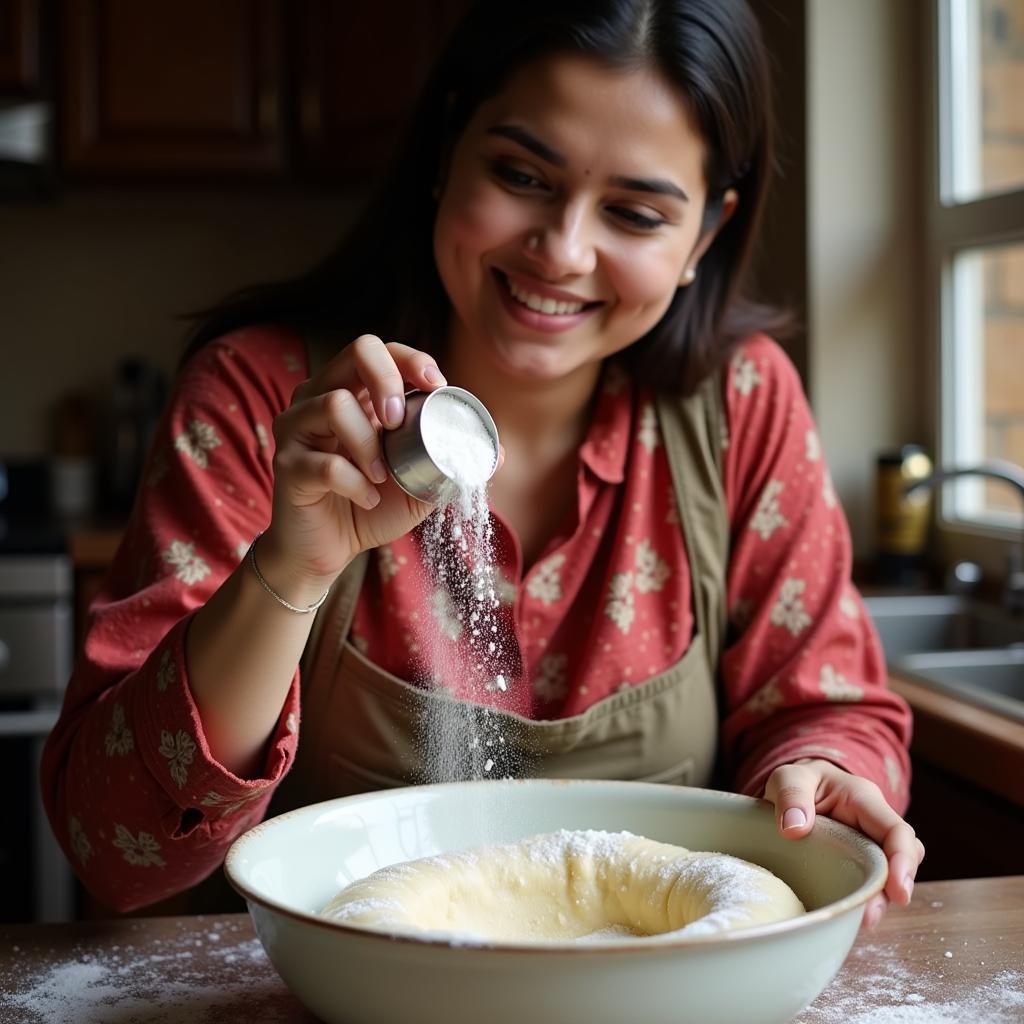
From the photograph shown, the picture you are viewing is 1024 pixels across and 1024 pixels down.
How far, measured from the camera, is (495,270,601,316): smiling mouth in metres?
1.19

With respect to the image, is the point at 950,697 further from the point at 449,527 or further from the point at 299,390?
the point at 299,390

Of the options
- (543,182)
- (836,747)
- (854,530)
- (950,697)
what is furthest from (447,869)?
(854,530)

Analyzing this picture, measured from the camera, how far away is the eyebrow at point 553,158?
1143 millimetres

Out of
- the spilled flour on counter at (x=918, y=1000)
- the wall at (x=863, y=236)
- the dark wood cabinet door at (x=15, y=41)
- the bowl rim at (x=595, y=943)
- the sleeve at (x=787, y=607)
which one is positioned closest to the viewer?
the bowl rim at (x=595, y=943)

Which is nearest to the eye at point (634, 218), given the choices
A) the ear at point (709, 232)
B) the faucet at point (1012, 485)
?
the ear at point (709, 232)

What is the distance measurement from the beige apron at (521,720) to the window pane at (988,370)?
3.91 ft

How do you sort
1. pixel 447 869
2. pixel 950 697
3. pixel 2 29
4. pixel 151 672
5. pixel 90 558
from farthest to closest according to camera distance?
pixel 2 29
pixel 90 558
pixel 950 697
pixel 151 672
pixel 447 869

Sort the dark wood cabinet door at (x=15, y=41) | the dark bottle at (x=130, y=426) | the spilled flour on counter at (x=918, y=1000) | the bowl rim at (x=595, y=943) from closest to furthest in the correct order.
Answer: the bowl rim at (x=595, y=943)
the spilled flour on counter at (x=918, y=1000)
the dark wood cabinet door at (x=15, y=41)
the dark bottle at (x=130, y=426)

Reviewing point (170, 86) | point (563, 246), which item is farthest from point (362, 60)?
point (563, 246)

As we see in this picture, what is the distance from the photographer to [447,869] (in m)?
0.87

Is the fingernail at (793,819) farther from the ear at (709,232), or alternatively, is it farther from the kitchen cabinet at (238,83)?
the kitchen cabinet at (238,83)

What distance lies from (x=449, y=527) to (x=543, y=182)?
33 cm

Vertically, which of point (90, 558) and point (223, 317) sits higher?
point (223, 317)

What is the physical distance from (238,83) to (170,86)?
142 millimetres
